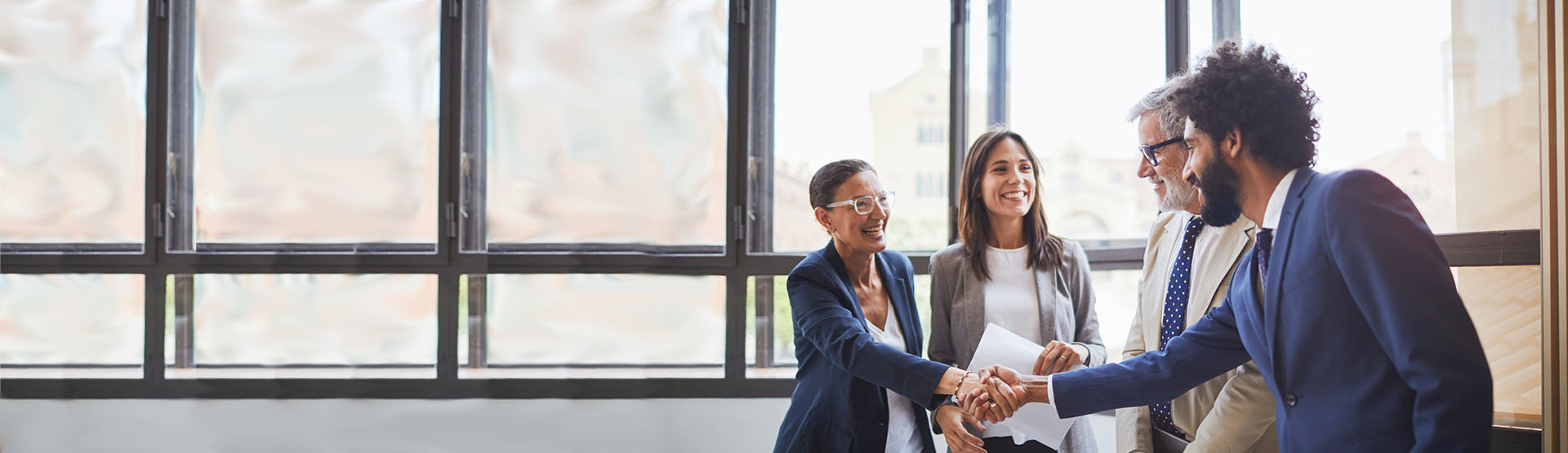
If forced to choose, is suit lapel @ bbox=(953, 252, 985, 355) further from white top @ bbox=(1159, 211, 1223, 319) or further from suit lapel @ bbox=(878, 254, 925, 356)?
white top @ bbox=(1159, 211, 1223, 319)

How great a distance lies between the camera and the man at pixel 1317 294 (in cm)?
102

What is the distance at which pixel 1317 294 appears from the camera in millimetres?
1195

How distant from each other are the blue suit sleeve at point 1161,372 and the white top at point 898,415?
0.39 m

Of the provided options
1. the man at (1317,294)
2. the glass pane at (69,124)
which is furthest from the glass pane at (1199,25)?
the glass pane at (69,124)

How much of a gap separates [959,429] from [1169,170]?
30.3 inches

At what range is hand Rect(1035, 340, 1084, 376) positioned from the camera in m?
2.03

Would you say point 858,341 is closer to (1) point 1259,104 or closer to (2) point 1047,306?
(2) point 1047,306

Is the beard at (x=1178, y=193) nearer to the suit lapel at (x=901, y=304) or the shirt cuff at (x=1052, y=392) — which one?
the shirt cuff at (x=1052, y=392)

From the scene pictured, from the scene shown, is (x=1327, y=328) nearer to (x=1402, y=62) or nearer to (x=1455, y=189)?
(x=1455, y=189)

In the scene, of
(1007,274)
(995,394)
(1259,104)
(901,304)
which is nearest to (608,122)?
(901,304)

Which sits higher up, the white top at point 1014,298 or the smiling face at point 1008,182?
the smiling face at point 1008,182

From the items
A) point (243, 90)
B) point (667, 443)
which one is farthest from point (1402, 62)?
point (243, 90)

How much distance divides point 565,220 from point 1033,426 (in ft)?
7.67

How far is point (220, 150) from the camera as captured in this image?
376cm
